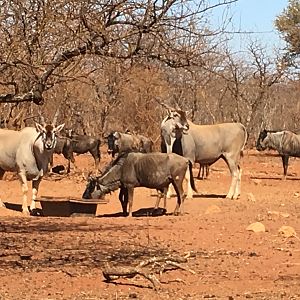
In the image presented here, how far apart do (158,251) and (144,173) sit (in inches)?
232

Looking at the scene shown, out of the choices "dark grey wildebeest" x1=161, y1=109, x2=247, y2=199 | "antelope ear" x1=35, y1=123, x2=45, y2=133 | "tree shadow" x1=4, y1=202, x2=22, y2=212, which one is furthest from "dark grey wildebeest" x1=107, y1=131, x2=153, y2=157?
"antelope ear" x1=35, y1=123, x2=45, y2=133

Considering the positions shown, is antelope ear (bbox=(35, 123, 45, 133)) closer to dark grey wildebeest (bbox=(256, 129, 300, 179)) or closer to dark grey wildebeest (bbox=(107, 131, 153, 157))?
dark grey wildebeest (bbox=(107, 131, 153, 157))

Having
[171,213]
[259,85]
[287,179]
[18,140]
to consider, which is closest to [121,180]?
[171,213]

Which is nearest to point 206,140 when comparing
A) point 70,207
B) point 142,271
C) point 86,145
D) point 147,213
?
point 147,213

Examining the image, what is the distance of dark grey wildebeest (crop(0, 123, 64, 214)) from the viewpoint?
739 inches

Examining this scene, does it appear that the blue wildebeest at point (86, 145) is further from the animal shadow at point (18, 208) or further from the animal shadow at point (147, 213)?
the animal shadow at point (147, 213)

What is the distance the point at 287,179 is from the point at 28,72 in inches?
→ 821

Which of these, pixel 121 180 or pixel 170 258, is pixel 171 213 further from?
pixel 170 258

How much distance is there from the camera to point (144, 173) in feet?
57.1

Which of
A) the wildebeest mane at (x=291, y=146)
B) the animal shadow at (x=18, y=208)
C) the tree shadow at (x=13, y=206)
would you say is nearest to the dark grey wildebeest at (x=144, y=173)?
the animal shadow at (x=18, y=208)

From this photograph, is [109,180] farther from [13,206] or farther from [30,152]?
[13,206]

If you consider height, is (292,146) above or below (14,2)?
below

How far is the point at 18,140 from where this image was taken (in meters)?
19.3

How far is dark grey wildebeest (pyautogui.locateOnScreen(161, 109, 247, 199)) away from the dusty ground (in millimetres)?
1196
